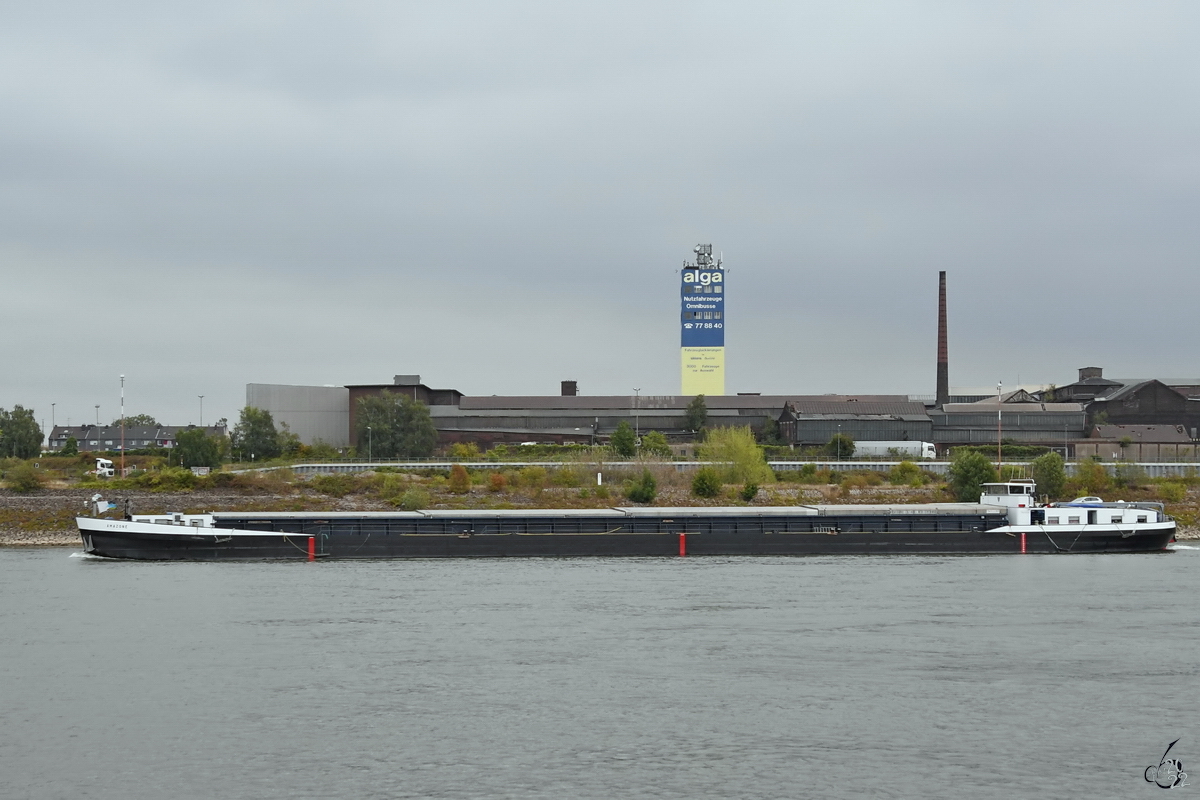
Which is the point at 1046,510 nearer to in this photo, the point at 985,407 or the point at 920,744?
the point at 920,744

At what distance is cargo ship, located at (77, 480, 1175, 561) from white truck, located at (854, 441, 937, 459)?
178ft

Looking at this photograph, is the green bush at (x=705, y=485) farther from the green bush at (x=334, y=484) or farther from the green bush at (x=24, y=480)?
the green bush at (x=24, y=480)

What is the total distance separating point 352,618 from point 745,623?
443 inches

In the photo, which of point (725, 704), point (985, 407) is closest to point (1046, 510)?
point (725, 704)

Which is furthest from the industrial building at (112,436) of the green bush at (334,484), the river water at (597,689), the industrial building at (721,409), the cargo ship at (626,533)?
the river water at (597,689)

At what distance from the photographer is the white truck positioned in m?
115

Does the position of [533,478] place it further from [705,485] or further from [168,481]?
[168,481]

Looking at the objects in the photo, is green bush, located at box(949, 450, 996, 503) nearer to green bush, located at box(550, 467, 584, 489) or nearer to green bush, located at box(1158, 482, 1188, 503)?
green bush, located at box(1158, 482, 1188, 503)

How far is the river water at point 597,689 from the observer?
21.4 metres

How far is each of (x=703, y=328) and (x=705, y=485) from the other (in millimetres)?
60667

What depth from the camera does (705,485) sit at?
83688mm

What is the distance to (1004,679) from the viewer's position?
28.0 metres

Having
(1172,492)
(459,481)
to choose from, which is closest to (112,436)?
(459,481)

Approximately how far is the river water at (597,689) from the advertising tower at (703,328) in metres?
98.1
